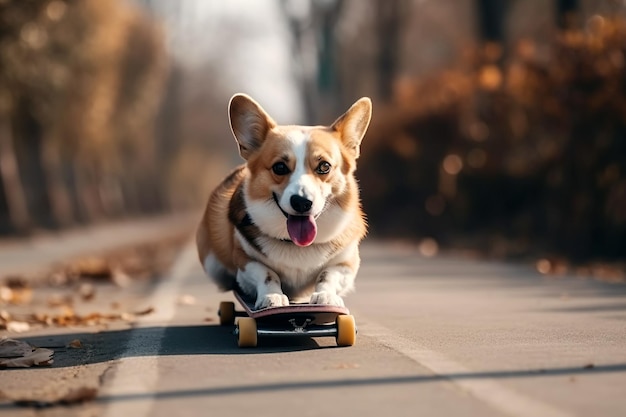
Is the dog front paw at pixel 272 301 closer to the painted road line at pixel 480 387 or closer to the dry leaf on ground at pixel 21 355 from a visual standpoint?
the painted road line at pixel 480 387

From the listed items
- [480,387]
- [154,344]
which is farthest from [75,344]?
[480,387]

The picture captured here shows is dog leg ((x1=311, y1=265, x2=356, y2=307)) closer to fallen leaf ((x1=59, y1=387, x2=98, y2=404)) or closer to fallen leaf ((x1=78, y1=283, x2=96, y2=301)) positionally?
fallen leaf ((x1=59, y1=387, x2=98, y2=404))

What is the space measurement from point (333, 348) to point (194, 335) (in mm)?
1371

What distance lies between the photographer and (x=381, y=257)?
18000mm

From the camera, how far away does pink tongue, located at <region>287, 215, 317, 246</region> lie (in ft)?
22.1

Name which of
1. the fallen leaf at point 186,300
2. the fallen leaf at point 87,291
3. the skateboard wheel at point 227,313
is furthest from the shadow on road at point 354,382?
the fallen leaf at point 87,291

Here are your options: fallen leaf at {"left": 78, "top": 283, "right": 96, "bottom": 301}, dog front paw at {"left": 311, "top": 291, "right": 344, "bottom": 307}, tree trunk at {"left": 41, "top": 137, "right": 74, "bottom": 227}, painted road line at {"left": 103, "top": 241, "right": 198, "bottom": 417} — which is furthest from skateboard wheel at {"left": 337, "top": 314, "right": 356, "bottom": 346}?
tree trunk at {"left": 41, "top": 137, "right": 74, "bottom": 227}

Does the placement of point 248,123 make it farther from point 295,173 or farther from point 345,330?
point 345,330

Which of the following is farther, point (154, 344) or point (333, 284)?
point (154, 344)

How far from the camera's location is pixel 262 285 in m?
6.90

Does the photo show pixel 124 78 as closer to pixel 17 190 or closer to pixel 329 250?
pixel 17 190

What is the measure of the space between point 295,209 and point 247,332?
79 centimetres

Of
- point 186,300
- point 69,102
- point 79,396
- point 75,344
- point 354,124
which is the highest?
point 354,124

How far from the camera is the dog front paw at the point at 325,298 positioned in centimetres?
666
